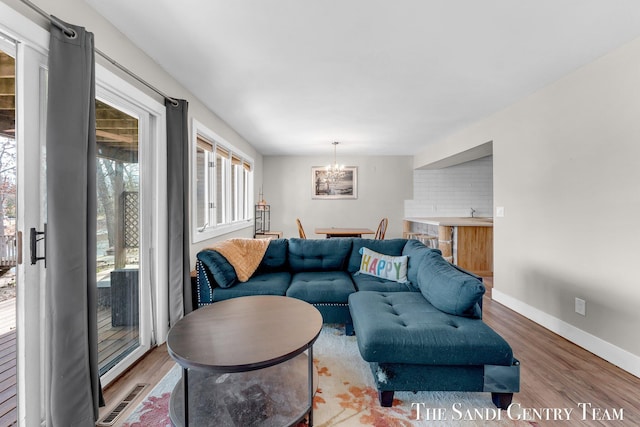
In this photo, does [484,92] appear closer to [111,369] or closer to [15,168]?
[15,168]

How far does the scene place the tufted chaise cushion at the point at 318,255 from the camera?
3285mm

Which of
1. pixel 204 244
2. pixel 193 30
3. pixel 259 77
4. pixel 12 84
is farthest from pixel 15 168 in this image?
pixel 204 244

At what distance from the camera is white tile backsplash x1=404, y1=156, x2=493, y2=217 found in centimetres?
634

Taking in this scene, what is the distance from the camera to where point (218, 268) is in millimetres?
2672

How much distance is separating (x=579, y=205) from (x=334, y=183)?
4.54m

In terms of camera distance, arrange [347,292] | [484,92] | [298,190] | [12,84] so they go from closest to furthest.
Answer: [12,84] < [347,292] < [484,92] < [298,190]

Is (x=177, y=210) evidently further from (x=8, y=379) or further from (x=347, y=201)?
(x=347, y=201)

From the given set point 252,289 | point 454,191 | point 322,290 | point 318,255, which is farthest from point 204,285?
point 454,191

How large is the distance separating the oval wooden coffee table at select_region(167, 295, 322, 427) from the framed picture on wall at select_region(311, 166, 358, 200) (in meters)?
4.76

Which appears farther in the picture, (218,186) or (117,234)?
(218,186)

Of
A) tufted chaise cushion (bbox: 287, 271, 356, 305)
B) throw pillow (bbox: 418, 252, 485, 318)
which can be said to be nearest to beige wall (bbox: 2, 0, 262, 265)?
tufted chaise cushion (bbox: 287, 271, 356, 305)

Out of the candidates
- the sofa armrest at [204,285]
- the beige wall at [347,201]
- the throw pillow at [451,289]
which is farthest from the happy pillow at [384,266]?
the beige wall at [347,201]

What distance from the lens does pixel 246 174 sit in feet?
18.3

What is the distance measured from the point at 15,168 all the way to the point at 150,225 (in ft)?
3.55
